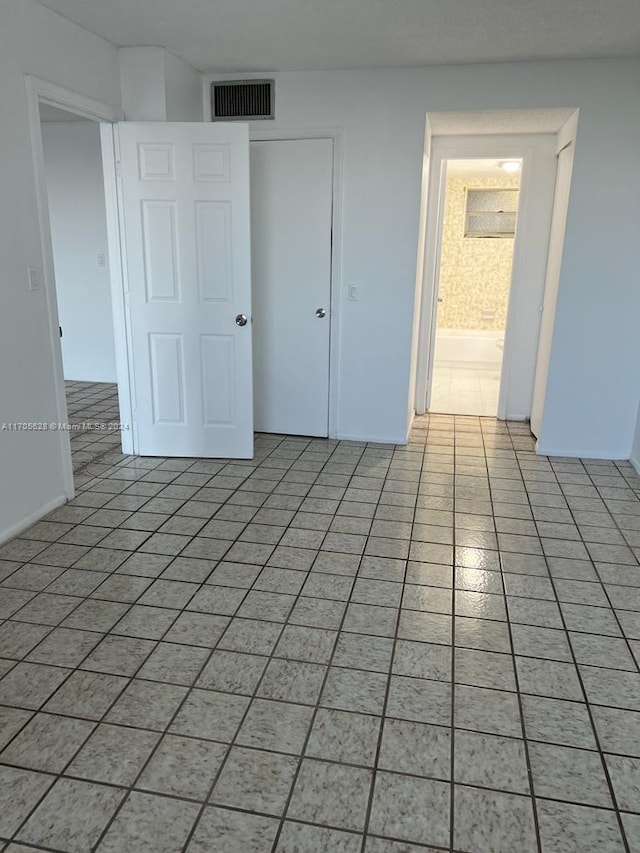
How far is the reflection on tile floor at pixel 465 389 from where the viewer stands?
561cm

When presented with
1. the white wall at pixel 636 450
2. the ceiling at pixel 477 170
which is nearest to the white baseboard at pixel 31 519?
the white wall at pixel 636 450

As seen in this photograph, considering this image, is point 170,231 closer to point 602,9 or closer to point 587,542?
point 602,9

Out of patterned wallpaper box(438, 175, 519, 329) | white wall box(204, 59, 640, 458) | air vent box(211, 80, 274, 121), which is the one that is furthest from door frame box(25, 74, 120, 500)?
patterned wallpaper box(438, 175, 519, 329)

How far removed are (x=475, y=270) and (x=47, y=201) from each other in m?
5.82

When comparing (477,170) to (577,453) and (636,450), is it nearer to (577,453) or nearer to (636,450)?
(577,453)

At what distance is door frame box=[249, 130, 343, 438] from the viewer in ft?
13.6

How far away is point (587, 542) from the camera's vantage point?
9.92 ft

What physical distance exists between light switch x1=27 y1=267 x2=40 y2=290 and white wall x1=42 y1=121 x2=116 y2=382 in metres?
3.30

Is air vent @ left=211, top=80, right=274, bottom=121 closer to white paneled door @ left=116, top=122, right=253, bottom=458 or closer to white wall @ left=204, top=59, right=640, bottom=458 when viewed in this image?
white wall @ left=204, top=59, right=640, bottom=458

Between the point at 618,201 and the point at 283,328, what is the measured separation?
2.32 metres

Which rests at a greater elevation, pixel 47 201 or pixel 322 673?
pixel 47 201

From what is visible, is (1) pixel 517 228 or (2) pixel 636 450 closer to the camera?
(2) pixel 636 450

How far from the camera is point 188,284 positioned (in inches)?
154

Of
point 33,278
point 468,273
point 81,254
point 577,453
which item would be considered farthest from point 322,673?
point 468,273
